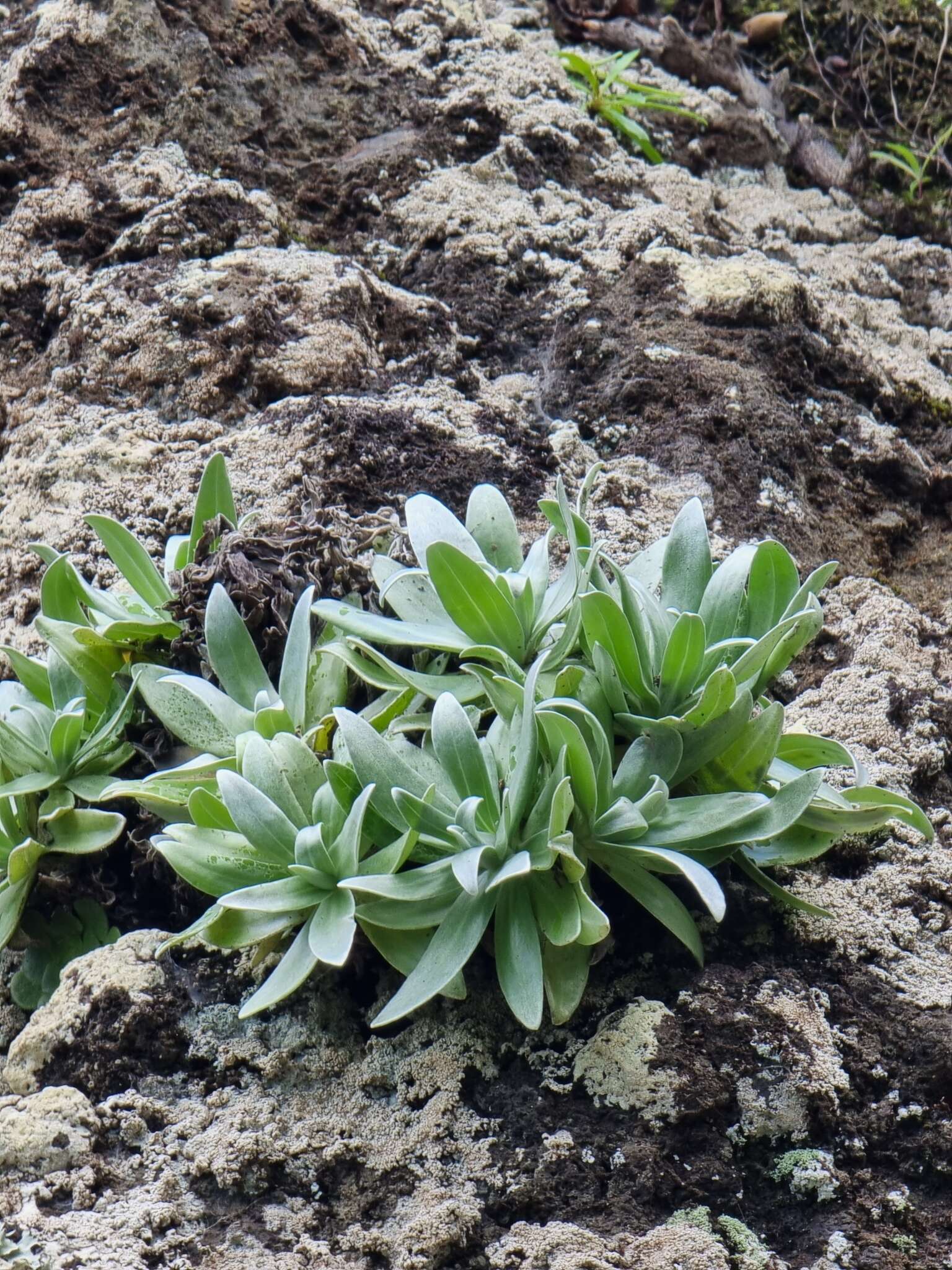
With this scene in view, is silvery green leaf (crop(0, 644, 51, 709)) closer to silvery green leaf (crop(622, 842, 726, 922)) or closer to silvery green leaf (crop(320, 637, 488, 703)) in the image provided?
silvery green leaf (crop(320, 637, 488, 703))

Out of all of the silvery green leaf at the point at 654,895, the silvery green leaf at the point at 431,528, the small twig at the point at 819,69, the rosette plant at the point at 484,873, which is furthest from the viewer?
the small twig at the point at 819,69

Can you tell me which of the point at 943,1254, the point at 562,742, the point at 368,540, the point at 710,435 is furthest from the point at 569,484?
the point at 943,1254

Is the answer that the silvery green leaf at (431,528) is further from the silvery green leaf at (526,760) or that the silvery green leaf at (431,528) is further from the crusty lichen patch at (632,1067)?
the crusty lichen patch at (632,1067)

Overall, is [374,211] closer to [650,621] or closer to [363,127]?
[363,127]

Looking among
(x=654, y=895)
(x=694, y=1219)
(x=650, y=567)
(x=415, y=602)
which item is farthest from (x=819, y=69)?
(x=694, y=1219)

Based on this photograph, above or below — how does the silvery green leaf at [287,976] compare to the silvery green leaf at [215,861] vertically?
below

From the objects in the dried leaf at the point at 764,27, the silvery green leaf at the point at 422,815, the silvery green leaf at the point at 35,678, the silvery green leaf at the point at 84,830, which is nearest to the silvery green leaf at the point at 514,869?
the silvery green leaf at the point at 422,815
